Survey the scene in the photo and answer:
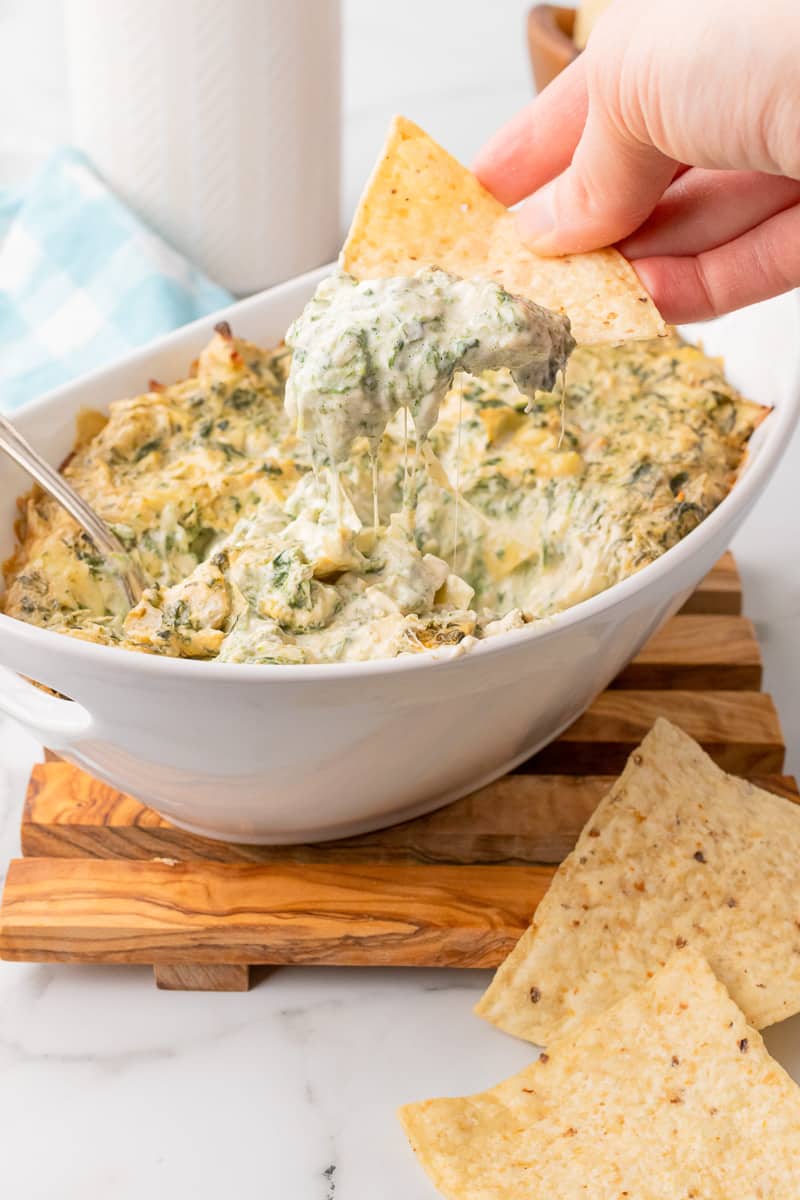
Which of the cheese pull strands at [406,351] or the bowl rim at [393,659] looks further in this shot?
the cheese pull strands at [406,351]

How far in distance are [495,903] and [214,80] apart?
6.81 ft

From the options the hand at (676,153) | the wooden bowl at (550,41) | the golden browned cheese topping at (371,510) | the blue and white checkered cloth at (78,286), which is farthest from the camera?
the wooden bowl at (550,41)

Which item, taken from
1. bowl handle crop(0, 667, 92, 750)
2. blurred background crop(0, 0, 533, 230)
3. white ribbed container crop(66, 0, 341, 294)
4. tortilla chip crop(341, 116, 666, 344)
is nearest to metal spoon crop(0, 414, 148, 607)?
bowl handle crop(0, 667, 92, 750)

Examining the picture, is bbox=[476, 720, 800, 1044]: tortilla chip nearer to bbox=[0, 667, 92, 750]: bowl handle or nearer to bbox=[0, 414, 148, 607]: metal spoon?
bbox=[0, 667, 92, 750]: bowl handle

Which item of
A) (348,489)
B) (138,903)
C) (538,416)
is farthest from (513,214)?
(138,903)

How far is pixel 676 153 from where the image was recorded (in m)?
1.81

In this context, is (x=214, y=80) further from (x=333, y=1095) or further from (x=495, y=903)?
(x=333, y=1095)

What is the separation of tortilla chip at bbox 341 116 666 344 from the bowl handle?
738mm

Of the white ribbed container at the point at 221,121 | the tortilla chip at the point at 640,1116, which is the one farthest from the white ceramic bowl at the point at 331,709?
the white ribbed container at the point at 221,121

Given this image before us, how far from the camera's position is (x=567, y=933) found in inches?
78.5

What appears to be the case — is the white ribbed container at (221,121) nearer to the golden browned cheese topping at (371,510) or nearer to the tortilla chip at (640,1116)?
the golden browned cheese topping at (371,510)

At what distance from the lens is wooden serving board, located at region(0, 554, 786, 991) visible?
81.3 inches

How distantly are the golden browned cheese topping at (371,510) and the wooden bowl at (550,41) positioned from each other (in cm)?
141

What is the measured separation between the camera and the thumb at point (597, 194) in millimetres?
1922
